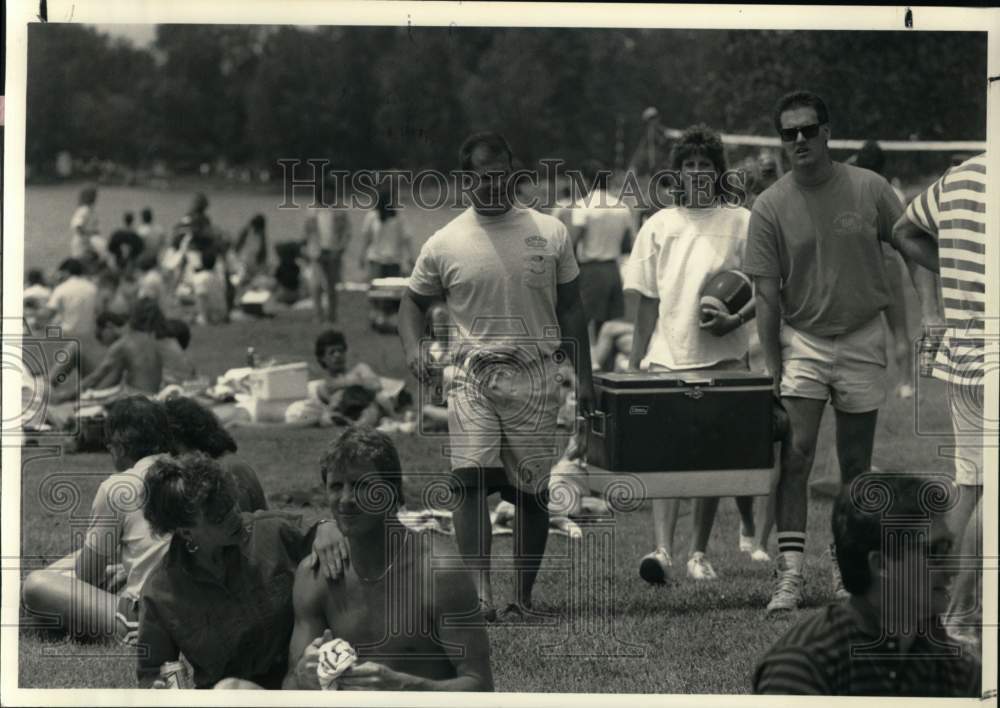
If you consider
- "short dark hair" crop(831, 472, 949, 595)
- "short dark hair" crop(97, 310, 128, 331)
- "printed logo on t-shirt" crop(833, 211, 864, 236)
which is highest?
"printed logo on t-shirt" crop(833, 211, 864, 236)

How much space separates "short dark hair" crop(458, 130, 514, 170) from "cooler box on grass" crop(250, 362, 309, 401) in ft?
16.5

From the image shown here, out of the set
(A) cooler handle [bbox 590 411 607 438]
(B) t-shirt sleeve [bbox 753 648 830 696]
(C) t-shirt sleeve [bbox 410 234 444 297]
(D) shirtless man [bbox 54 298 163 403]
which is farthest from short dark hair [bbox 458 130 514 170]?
(D) shirtless man [bbox 54 298 163 403]

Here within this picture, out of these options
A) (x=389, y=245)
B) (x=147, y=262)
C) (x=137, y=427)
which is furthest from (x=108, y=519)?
(x=147, y=262)

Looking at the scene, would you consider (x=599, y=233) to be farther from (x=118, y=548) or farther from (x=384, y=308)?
(x=118, y=548)

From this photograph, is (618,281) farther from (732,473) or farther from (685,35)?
(685,35)

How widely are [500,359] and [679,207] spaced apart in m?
1.25

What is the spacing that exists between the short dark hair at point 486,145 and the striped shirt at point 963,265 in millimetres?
1619

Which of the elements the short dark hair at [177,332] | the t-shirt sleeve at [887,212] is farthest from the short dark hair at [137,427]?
the short dark hair at [177,332]

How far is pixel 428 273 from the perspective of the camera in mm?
6398

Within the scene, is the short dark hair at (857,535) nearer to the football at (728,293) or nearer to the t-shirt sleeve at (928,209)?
the t-shirt sleeve at (928,209)

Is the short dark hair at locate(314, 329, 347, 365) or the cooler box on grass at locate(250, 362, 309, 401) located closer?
the short dark hair at locate(314, 329, 347, 365)

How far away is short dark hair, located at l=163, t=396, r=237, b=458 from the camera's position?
20.3ft

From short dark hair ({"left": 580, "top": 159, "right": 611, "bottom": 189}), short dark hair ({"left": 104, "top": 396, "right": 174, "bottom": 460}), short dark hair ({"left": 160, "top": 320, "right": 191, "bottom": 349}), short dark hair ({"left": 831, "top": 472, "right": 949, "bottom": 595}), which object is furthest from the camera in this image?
short dark hair ({"left": 160, "top": 320, "right": 191, "bottom": 349})

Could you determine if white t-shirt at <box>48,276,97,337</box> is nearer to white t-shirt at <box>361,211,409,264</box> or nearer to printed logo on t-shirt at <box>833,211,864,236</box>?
white t-shirt at <box>361,211,409,264</box>
